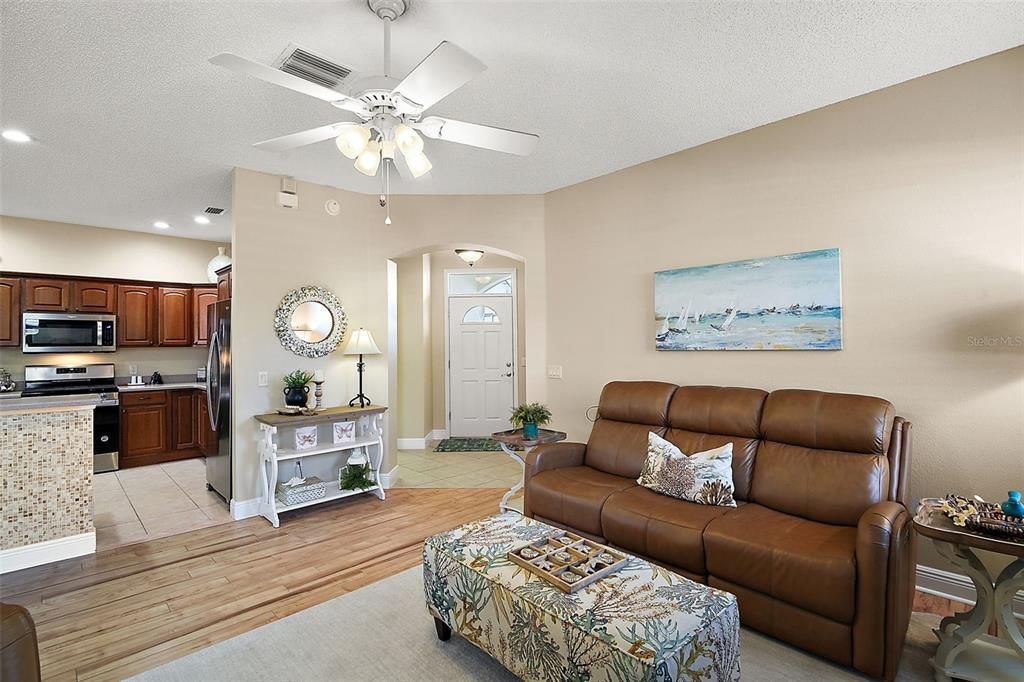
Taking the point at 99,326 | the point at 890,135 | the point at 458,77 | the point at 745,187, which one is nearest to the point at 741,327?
the point at 745,187

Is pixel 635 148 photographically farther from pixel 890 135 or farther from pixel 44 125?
pixel 44 125

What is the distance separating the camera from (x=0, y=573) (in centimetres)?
303

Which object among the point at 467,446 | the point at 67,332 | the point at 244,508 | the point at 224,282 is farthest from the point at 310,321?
the point at 67,332

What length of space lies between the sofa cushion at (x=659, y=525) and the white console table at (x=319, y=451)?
2.41 meters

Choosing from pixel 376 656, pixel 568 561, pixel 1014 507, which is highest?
pixel 1014 507

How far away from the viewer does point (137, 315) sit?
6020 mm

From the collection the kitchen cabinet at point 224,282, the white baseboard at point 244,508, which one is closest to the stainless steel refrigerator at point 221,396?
the kitchen cabinet at point 224,282

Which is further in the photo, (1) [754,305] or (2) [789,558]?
(1) [754,305]

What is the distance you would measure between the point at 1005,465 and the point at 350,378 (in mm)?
4644

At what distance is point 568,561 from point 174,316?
642cm

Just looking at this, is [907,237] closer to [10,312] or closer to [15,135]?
[15,135]

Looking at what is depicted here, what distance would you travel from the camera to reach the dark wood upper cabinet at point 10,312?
205 inches

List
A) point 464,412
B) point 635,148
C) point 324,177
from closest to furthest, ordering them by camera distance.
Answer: point 635,148
point 324,177
point 464,412

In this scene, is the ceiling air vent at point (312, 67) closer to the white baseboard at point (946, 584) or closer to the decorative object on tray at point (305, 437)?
the decorative object on tray at point (305, 437)
